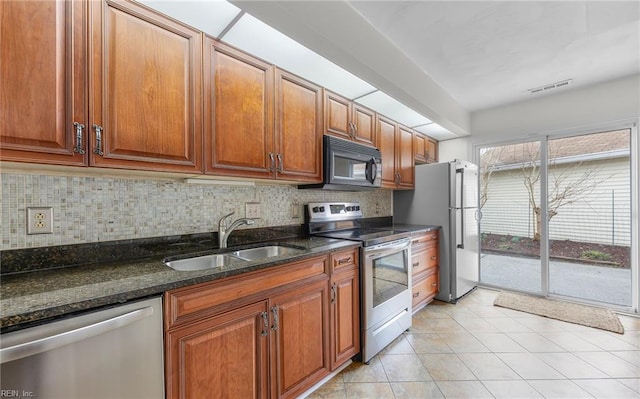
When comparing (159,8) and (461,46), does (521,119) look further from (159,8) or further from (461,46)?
(159,8)

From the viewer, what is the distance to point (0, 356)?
689 millimetres

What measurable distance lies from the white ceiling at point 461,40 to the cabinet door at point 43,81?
0.72 meters

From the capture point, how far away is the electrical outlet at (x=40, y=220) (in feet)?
3.81

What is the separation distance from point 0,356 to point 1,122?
2.48 ft

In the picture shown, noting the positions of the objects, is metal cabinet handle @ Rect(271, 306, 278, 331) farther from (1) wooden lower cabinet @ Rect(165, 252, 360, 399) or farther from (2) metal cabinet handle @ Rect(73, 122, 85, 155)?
(2) metal cabinet handle @ Rect(73, 122, 85, 155)

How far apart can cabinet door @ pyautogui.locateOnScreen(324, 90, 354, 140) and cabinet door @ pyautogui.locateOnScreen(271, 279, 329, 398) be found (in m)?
1.24

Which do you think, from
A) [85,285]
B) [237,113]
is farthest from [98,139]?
[237,113]

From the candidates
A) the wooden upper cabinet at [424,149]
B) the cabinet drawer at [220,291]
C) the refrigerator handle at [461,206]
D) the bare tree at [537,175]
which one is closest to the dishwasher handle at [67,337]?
the cabinet drawer at [220,291]

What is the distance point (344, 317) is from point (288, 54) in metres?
1.80

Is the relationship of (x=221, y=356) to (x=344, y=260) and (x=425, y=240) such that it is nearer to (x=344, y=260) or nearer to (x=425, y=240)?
(x=344, y=260)

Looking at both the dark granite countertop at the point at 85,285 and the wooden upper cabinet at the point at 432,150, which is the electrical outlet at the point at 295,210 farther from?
the wooden upper cabinet at the point at 432,150

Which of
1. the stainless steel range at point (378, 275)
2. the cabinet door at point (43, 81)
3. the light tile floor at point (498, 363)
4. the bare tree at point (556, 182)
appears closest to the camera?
the cabinet door at point (43, 81)

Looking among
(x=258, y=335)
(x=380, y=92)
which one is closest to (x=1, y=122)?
(x=258, y=335)

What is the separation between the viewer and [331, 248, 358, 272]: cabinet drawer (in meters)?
1.76
